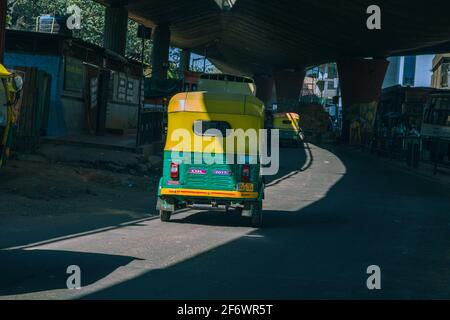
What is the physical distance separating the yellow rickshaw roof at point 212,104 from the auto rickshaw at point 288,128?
3990cm

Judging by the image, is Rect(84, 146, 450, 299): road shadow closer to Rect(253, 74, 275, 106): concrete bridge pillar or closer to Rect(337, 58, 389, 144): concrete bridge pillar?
Rect(337, 58, 389, 144): concrete bridge pillar

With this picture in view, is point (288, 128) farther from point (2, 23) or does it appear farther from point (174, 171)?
point (174, 171)

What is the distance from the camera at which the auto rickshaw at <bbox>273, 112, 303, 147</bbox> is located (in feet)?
184

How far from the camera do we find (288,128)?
5638 cm

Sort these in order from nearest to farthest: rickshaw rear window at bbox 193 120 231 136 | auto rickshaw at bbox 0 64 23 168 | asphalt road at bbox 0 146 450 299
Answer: asphalt road at bbox 0 146 450 299 < rickshaw rear window at bbox 193 120 231 136 < auto rickshaw at bbox 0 64 23 168

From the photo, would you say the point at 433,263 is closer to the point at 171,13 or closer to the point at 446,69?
the point at 171,13

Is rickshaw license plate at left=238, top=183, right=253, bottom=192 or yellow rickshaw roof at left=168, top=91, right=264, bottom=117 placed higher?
yellow rickshaw roof at left=168, top=91, right=264, bottom=117

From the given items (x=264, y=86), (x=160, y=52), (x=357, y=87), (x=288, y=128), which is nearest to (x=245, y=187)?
(x=288, y=128)

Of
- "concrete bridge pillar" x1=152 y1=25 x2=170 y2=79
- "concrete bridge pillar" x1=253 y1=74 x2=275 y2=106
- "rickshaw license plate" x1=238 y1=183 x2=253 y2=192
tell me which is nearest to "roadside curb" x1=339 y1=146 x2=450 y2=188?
"rickshaw license plate" x1=238 y1=183 x2=253 y2=192

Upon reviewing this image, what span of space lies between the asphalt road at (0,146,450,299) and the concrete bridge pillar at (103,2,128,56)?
34052mm

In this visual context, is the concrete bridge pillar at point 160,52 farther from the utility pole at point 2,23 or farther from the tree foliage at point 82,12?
the utility pole at point 2,23

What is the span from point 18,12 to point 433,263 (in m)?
84.7

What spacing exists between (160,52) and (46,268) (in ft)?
197

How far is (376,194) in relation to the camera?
2594 cm
